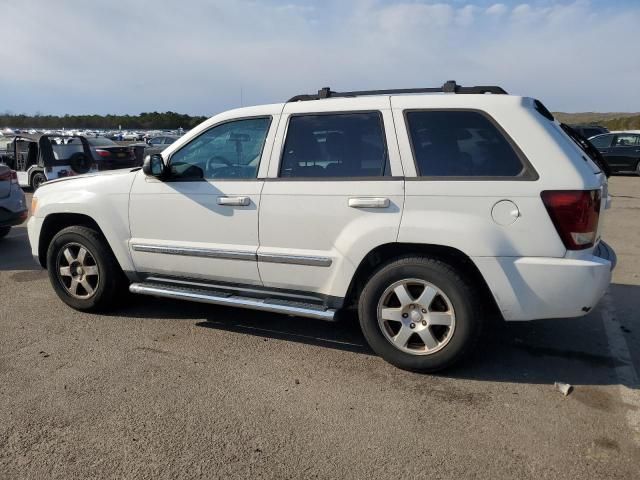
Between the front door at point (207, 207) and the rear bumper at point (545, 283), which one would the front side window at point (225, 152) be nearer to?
the front door at point (207, 207)

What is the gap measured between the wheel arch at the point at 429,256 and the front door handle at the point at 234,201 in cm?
99

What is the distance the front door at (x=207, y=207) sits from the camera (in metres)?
4.09

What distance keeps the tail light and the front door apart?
79.4 inches

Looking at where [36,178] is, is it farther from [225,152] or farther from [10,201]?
[225,152]

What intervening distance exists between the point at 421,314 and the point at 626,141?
19.4 meters

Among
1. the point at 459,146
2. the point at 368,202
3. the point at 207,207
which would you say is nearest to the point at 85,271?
the point at 207,207

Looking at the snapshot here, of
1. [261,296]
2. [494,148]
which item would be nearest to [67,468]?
[261,296]

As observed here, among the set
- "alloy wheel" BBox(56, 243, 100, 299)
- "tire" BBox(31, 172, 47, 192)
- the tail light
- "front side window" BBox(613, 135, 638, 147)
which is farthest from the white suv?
"front side window" BBox(613, 135, 638, 147)

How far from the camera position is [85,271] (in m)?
4.84

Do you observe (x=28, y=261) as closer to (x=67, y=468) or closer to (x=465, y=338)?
(x=67, y=468)

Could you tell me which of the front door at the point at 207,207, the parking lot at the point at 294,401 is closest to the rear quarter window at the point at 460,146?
the front door at the point at 207,207

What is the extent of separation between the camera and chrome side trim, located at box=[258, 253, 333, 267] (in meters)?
3.83

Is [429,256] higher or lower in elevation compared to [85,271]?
higher

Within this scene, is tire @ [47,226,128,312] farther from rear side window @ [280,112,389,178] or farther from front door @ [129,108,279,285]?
rear side window @ [280,112,389,178]
